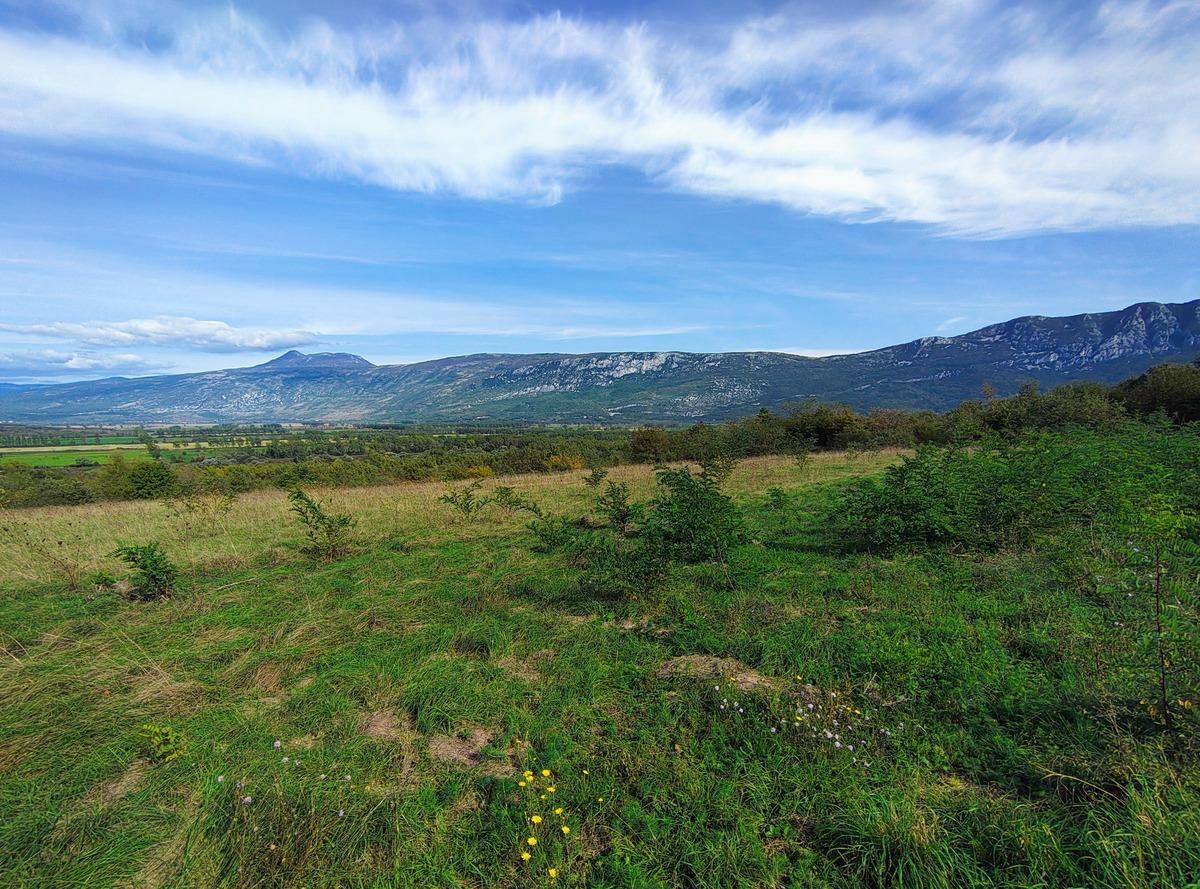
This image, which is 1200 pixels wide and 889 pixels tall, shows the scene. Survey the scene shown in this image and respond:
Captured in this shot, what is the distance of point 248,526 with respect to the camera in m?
14.1

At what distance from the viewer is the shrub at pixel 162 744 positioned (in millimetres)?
4258

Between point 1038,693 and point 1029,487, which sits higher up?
point 1029,487

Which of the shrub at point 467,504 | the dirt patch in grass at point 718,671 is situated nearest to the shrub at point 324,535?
the shrub at point 467,504

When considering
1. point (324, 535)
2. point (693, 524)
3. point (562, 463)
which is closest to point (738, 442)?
point (562, 463)

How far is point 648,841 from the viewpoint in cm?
336

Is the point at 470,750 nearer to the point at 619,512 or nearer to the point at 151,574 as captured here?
the point at 151,574

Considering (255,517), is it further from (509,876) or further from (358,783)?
(509,876)

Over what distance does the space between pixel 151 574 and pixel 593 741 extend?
8.25 m

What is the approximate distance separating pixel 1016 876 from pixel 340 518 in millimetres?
12007

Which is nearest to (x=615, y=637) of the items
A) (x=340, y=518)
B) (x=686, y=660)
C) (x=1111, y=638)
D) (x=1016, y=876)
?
(x=686, y=660)

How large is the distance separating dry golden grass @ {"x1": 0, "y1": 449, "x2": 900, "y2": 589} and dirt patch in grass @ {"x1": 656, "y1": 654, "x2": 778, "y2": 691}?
25.7 feet

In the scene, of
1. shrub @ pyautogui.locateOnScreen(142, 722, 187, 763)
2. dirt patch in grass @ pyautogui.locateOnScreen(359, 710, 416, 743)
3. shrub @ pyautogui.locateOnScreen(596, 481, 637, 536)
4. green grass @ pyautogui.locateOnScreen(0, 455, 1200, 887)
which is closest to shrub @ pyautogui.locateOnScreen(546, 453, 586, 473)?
shrub @ pyautogui.locateOnScreen(596, 481, 637, 536)

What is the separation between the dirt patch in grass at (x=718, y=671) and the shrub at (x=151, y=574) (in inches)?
330

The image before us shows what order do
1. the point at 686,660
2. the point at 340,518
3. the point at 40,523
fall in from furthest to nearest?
1. the point at 40,523
2. the point at 340,518
3. the point at 686,660
